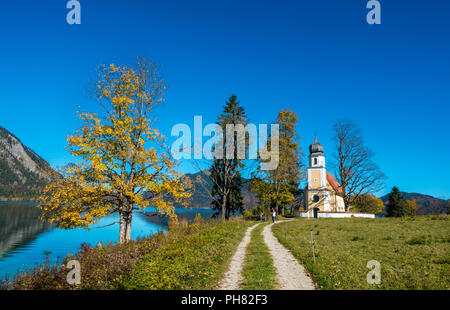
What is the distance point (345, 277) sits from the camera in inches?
283

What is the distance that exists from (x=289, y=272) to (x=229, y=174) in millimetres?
21890

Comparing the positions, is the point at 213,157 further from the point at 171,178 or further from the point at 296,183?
the point at 296,183

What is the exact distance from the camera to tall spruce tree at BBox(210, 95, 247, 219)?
28828mm

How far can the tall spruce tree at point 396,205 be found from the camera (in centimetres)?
4988

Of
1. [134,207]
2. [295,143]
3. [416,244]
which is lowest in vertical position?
[416,244]

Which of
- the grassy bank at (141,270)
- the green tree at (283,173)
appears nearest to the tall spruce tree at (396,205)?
the green tree at (283,173)

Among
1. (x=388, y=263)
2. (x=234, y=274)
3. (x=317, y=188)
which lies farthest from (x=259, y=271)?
(x=317, y=188)

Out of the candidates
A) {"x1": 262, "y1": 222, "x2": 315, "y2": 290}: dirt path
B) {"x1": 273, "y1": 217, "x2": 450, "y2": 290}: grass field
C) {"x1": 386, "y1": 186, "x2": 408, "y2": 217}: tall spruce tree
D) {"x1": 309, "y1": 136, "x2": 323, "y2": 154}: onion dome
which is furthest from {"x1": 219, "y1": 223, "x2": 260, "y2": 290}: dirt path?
{"x1": 386, "y1": 186, "x2": 408, "y2": 217}: tall spruce tree

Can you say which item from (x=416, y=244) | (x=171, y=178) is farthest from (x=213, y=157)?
(x=416, y=244)

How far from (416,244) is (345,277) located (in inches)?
325

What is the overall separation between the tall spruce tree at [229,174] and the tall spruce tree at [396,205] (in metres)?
36.9

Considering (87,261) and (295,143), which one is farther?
(295,143)

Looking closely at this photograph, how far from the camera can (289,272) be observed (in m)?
8.16
